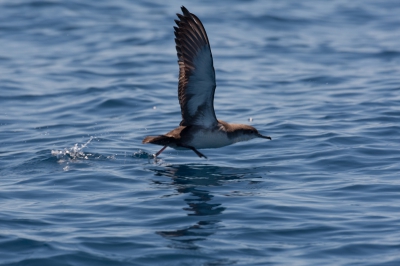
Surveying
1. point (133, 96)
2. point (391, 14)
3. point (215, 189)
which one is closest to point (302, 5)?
point (391, 14)

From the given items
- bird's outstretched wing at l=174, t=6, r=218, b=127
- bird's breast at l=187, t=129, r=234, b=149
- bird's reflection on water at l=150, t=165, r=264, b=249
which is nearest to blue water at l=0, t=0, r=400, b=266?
bird's reflection on water at l=150, t=165, r=264, b=249

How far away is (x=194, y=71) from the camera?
9.24 m

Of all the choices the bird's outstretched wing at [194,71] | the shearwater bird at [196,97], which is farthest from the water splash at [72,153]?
the bird's outstretched wing at [194,71]

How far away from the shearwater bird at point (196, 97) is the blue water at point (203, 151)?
1.51 ft

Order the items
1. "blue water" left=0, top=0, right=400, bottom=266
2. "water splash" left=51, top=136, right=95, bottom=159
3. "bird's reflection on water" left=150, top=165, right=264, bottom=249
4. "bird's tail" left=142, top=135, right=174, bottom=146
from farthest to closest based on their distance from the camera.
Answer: "water splash" left=51, top=136, right=95, bottom=159 → "bird's tail" left=142, top=135, right=174, bottom=146 → "bird's reflection on water" left=150, top=165, right=264, bottom=249 → "blue water" left=0, top=0, right=400, bottom=266

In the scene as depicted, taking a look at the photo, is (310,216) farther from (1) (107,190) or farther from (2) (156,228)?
(1) (107,190)

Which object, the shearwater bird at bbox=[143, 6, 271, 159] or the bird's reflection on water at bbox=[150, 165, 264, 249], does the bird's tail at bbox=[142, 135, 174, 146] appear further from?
the bird's reflection on water at bbox=[150, 165, 264, 249]

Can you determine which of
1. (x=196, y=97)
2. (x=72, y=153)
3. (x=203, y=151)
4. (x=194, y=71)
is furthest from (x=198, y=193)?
(x=72, y=153)

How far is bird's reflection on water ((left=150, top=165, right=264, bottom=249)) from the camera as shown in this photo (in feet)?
24.5

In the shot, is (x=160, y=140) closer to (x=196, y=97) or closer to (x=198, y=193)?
(x=196, y=97)

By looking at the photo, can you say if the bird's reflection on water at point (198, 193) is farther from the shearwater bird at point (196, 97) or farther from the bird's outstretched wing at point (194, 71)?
the bird's outstretched wing at point (194, 71)

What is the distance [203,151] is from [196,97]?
1.85 meters

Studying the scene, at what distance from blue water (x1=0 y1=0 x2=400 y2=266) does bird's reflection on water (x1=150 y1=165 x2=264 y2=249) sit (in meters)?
0.03

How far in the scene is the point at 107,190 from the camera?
912 centimetres
